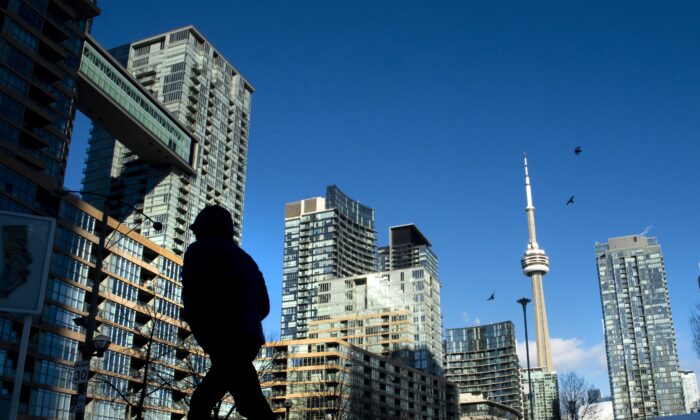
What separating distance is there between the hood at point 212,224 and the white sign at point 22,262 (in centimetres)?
723

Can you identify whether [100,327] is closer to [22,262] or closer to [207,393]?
[22,262]

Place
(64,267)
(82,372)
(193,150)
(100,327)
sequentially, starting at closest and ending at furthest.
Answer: (82,372) → (64,267) → (100,327) → (193,150)

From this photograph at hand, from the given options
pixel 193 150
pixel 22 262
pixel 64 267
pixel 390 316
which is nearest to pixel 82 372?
pixel 22 262

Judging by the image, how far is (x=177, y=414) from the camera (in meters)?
76.2

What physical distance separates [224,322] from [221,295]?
31 centimetres

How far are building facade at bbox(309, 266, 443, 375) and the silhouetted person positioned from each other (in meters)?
137

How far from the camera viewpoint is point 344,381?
344 feet

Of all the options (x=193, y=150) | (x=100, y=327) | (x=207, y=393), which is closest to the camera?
(x=207, y=393)

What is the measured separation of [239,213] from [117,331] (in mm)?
70743

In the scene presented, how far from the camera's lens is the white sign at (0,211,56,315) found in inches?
558

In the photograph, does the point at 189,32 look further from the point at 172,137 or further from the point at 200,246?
the point at 200,246

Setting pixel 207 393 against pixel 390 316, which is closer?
pixel 207 393

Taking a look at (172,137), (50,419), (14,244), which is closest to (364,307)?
(172,137)

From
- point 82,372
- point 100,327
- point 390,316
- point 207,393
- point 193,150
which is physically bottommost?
point 207,393
